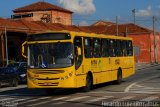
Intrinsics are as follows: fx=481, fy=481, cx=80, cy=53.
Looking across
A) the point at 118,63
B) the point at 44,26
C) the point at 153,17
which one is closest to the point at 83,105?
the point at 118,63

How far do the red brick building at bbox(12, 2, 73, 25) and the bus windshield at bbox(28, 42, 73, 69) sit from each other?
7123 centimetres

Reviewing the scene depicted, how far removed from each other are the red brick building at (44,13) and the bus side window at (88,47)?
229 feet

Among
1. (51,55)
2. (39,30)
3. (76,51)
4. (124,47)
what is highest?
(39,30)

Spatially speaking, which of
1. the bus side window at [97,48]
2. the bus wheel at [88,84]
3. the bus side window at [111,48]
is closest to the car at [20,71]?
the bus side window at [111,48]

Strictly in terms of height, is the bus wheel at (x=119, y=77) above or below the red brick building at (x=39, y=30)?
below

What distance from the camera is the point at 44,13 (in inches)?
3784

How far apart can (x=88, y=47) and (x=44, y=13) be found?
73771mm

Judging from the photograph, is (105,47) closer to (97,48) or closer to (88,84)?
(97,48)

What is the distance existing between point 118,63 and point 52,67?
25.7 ft

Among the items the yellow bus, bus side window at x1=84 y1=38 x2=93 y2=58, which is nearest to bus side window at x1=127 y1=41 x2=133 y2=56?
the yellow bus

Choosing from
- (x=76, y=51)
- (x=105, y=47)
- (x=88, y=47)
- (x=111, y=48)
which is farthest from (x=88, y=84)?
(x=111, y=48)

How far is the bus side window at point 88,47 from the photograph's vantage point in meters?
22.8

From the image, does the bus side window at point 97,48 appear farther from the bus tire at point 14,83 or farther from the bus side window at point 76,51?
the bus tire at point 14,83

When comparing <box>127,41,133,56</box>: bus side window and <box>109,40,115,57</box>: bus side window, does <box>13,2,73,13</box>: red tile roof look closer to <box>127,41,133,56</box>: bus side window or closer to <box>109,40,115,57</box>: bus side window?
<box>127,41,133,56</box>: bus side window
